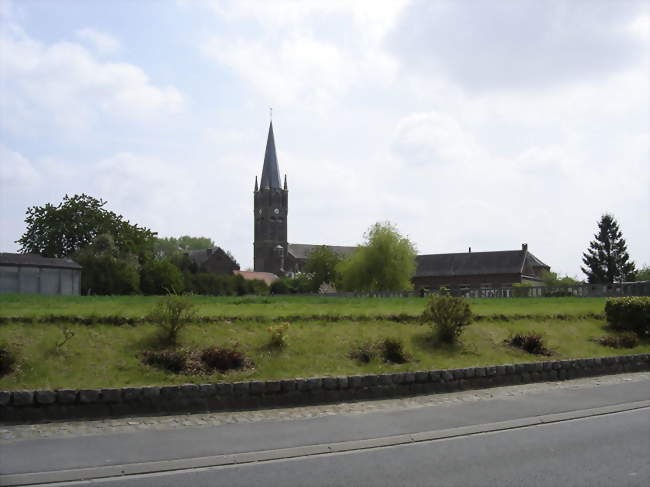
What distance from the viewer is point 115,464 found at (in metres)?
8.28

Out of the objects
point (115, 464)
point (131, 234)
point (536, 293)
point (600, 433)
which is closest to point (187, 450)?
point (115, 464)

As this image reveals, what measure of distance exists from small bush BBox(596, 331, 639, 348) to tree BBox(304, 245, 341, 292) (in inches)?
3379

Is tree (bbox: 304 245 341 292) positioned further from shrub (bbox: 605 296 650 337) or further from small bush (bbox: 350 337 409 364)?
small bush (bbox: 350 337 409 364)

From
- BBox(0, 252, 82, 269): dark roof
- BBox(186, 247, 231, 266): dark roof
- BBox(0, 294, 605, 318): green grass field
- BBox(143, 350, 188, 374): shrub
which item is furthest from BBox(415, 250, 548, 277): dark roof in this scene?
BBox(143, 350, 188, 374): shrub

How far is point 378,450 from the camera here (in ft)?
30.5

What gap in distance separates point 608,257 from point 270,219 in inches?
3412

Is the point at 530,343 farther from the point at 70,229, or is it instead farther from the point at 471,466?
the point at 70,229

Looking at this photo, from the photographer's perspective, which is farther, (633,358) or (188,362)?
(633,358)

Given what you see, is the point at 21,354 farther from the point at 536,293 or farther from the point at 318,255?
the point at 318,255

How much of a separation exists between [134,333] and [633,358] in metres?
14.0

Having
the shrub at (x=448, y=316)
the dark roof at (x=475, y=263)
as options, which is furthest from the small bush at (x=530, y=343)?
the dark roof at (x=475, y=263)

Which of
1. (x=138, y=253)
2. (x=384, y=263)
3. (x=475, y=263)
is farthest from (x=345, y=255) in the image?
(x=138, y=253)

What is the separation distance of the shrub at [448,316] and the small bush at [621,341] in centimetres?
565

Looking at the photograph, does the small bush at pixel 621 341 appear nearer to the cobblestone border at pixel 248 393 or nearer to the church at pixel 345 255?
the cobblestone border at pixel 248 393
